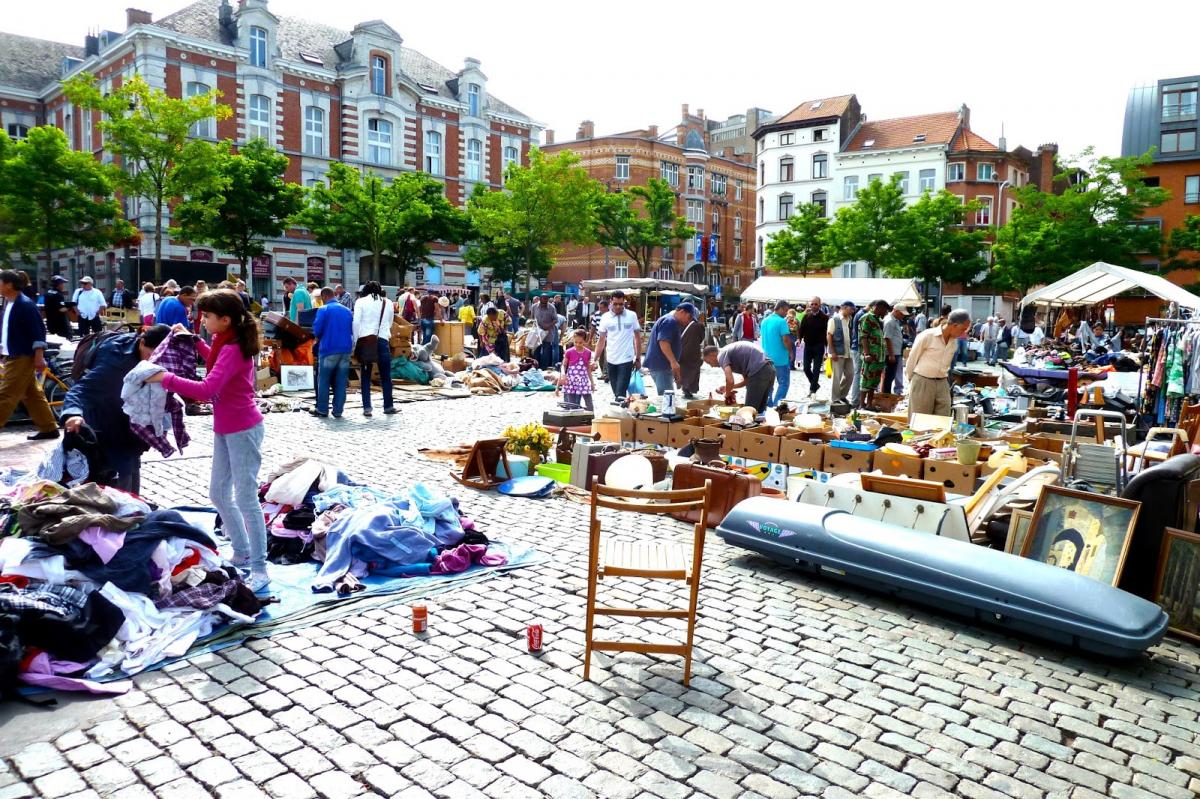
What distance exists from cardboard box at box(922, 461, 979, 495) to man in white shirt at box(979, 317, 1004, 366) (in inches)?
875

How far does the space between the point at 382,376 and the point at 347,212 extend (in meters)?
29.3

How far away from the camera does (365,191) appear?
4025 centimetres

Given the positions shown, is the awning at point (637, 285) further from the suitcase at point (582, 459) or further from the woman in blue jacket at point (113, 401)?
the woman in blue jacket at point (113, 401)

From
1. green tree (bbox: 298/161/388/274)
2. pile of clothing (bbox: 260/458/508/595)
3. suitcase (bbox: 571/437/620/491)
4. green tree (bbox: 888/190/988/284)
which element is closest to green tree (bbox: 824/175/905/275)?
green tree (bbox: 888/190/988/284)

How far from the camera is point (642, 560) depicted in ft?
14.5

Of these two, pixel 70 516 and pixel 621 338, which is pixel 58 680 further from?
pixel 621 338

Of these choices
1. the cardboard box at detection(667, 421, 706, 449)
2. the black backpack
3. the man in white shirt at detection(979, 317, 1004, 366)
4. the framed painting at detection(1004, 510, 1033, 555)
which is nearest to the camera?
the framed painting at detection(1004, 510, 1033, 555)

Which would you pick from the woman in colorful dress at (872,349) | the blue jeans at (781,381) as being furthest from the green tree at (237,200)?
the woman in colorful dress at (872,349)

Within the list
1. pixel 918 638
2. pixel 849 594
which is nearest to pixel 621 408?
pixel 849 594

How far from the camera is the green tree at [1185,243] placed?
4653cm

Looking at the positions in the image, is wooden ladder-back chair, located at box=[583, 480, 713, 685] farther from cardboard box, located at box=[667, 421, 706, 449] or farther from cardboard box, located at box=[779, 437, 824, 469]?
cardboard box, located at box=[667, 421, 706, 449]

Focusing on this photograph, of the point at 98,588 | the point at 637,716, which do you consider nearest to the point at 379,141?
the point at 98,588

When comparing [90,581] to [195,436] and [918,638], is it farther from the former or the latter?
[195,436]

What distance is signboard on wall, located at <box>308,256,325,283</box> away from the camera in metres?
44.6
